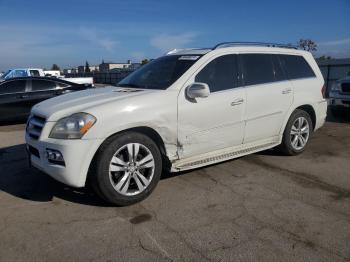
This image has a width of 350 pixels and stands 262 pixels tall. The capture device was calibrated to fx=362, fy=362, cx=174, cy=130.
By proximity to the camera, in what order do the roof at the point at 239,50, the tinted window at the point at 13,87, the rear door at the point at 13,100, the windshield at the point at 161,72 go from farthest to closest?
the tinted window at the point at 13,87 < the rear door at the point at 13,100 < the roof at the point at 239,50 < the windshield at the point at 161,72

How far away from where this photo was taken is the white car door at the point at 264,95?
16.4ft

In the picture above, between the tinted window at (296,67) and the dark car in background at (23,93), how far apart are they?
683 centimetres

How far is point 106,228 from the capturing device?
3.46 metres

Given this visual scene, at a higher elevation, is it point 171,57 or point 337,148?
point 171,57

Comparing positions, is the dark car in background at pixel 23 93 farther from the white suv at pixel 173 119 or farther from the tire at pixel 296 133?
the tire at pixel 296 133

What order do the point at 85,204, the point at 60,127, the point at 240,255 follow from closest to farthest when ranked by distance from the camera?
the point at 240,255 < the point at 60,127 < the point at 85,204

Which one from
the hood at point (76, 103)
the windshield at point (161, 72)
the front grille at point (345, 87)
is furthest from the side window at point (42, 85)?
the front grille at point (345, 87)

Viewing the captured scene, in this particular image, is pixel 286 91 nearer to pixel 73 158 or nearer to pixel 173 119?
pixel 173 119

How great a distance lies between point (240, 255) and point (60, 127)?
218 cm

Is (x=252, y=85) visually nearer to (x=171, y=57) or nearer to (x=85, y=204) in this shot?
(x=171, y=57)

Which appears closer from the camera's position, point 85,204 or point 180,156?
point 85,204

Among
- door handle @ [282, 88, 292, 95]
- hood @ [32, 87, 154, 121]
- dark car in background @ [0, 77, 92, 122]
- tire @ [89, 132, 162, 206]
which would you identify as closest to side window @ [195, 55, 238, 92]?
hood @ [32, 87, 154, 121]

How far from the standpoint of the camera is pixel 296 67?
5840 mm

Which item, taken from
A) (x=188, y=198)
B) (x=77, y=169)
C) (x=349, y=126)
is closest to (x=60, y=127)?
(x=77, y=169)
